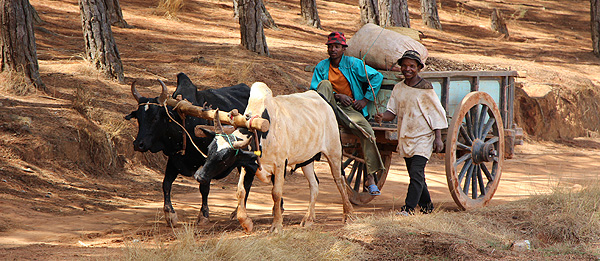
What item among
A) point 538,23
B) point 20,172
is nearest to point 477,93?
point 20,172

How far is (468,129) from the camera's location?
264 inches

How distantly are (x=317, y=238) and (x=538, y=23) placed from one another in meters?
22.1

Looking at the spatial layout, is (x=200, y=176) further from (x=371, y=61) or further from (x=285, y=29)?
(x=285, y=29)

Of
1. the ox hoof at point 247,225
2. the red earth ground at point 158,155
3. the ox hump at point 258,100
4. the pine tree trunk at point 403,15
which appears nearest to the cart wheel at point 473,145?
the red earth ground at point 158,155

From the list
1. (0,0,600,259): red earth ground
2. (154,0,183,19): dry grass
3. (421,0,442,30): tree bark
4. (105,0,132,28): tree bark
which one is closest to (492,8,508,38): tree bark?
(0,0,600,259): red earth ground

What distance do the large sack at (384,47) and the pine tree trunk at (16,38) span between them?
16.3ft

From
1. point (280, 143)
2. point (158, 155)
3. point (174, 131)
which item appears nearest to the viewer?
point (280, 143)

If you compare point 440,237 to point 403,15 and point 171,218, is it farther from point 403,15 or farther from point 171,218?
point 403,15

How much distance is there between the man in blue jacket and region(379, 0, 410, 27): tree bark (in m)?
7.61

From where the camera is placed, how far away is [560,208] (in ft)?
21.8

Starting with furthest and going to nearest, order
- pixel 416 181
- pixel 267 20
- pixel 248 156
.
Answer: pixel 267 20
pixel 416 181
pixel 248 156

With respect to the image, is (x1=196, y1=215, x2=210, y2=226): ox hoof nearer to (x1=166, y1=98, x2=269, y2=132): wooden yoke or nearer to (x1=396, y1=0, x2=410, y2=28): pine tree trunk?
(x1=166, y1=98, x2=269, y2=132): wooden yoke

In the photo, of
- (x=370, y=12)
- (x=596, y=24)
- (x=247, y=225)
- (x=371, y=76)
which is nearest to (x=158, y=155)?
(x=371, y=76)

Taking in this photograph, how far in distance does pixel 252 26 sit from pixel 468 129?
22.7 feet
